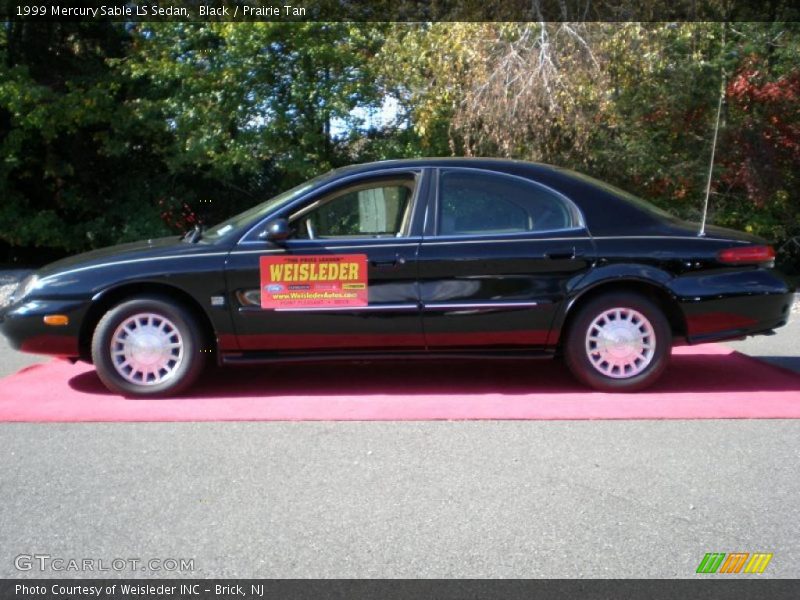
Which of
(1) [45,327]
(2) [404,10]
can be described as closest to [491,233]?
(1) [45,327]

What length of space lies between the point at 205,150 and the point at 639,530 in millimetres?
9385

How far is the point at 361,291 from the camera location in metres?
5.86

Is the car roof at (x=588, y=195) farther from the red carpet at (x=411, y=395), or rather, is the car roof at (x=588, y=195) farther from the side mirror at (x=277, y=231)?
the red carpet at (x=411, y=395)

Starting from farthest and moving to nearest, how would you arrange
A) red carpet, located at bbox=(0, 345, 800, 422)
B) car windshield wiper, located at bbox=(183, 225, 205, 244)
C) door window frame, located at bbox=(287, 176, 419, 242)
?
1. car windshield wiper, located at bbox=(183, 225, 205, 244)
2. door window frame, located at bbox=(287, 176, 419, 242)
3. red carpet, located at bbox=(0, 345, 800, 422)

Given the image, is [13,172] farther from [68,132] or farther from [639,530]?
[639,530]

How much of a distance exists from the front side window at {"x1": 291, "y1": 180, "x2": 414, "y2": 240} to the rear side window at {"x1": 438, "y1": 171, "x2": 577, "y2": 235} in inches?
11.6

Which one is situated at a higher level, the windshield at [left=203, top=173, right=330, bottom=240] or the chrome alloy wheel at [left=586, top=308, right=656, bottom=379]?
the windshield at [left=203, top=173, right=330, bottom=240]

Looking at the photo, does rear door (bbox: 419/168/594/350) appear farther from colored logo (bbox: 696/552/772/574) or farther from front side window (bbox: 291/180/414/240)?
colored logo (bbox: 696/552/772/574)

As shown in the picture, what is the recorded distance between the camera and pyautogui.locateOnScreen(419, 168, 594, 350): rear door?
5859 millimetres

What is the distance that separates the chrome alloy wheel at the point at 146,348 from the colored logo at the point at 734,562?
371 centimetres

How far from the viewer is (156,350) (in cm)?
589

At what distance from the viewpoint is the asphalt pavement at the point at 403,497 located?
3535mm

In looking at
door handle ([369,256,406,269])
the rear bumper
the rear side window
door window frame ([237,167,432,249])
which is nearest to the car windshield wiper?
door window frame ([237,167,432,249])

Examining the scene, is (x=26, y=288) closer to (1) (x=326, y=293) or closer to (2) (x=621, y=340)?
(1) (x=326, y=293)
